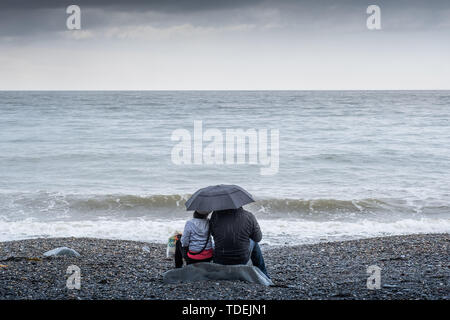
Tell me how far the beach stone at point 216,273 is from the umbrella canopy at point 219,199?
2.98 feet

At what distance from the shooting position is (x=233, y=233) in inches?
249

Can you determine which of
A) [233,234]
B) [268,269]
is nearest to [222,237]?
[233,234]

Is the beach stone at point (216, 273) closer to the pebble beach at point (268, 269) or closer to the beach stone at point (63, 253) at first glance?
the pebble beach at point (268, 269)

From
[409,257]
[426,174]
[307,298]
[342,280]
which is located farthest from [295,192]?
[307,298]

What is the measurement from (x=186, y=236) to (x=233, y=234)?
0.69 metres

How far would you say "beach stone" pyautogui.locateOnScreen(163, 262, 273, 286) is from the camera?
253 inches

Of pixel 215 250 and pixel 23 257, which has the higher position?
pixel 215 250

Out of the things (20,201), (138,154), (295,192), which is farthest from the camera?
(138,154)

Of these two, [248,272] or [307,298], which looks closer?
[307,298]

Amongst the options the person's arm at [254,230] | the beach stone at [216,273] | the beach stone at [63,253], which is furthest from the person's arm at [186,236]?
the beach stone at [63,253]

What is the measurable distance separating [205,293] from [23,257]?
403 centimetres

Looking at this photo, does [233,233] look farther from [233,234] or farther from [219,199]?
[219,199]

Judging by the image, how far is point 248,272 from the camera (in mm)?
6461

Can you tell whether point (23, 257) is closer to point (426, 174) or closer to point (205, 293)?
point (205, 293)
